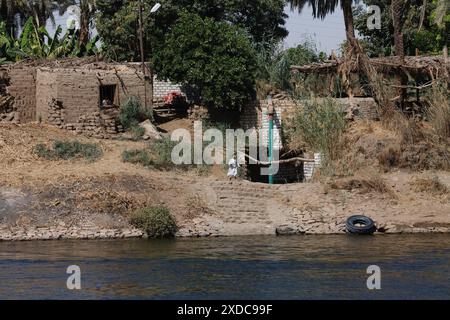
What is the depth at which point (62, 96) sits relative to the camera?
123ft

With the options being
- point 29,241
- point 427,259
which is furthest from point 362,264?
point 29,241

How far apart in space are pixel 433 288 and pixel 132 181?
513 inches

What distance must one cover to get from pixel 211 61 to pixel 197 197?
7.81 m

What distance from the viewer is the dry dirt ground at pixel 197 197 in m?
31.6

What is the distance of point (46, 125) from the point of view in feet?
123

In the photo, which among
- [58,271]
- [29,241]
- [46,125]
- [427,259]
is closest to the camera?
[58,271]

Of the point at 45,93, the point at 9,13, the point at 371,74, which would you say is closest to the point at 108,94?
the point at 45,93

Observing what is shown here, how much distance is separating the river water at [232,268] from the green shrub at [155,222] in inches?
32.7

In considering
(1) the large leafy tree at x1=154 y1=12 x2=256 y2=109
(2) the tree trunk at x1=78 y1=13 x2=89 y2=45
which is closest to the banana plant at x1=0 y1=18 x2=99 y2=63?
(2) the tree trunk at x1=78 y1=13 x2=89 y2=45

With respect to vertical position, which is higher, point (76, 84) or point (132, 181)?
point (76, 84)

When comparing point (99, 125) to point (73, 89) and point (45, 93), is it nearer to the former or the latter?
point (73, 89)

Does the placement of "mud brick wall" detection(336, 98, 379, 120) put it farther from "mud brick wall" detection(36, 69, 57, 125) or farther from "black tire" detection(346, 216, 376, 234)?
"mud brick wall" detection(36, 69, 57, 125)

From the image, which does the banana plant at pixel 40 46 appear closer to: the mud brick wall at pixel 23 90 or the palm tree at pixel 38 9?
the mud brick wall at pixel 23 90
